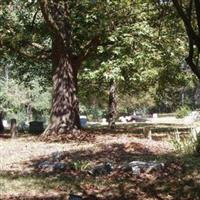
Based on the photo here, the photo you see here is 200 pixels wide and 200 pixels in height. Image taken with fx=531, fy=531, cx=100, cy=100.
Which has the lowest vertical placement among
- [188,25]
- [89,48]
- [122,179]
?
[122,179]

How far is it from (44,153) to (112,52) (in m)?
9.83

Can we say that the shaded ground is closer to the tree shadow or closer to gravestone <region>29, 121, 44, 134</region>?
the tree shadow

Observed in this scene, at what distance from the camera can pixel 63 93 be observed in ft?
82.5

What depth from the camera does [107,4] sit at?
24625mm

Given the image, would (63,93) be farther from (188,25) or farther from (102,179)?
(188,25)

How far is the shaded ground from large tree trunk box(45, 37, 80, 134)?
27.5ft

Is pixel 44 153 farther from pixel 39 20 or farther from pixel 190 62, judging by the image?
pixel 39 20

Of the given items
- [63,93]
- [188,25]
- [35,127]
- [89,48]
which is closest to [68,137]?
[63,93]

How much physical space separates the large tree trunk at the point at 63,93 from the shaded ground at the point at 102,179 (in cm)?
837

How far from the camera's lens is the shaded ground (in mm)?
10773

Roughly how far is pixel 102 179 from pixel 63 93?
13.4 meters

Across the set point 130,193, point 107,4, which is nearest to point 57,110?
point 107,4

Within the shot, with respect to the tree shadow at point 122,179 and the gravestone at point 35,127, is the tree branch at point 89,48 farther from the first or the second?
the tree shadow at point 122,179

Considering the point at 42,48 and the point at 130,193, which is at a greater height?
the point at 42,48
